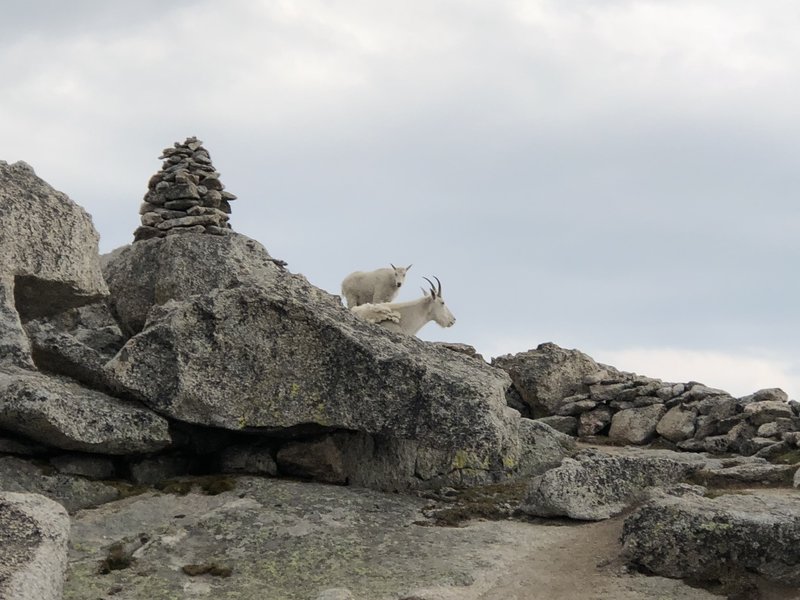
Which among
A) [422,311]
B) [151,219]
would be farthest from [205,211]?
[422,311]

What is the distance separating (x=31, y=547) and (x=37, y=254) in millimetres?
8123

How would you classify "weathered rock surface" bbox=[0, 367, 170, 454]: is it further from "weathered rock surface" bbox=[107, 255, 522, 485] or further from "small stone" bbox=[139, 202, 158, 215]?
"small stone" bbox=[139, 202, 158, 215]

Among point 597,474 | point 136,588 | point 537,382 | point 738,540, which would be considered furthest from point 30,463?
point 537,382

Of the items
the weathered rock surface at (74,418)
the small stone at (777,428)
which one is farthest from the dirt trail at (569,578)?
the small stone at (777,428)

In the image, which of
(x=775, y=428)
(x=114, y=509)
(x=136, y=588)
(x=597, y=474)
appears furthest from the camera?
(x=775, y=428)

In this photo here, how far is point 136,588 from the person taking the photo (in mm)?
13898

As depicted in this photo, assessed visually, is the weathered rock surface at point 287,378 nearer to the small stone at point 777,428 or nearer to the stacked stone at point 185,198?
the stacked stone at point 185,198

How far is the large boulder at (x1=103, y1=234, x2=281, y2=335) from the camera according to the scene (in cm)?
2492

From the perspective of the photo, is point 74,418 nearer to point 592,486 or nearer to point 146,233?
point 592,486

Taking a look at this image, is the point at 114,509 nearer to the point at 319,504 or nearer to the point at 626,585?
the point at 319,504

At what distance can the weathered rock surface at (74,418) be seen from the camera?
16.2 metres

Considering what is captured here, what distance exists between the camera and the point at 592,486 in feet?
58.4

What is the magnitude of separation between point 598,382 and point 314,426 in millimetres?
15077

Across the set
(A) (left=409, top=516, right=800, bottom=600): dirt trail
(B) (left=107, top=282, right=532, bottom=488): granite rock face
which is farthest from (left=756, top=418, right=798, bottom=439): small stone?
(A) (left=409, top=516, right=800, bottom=600): dirt trail
